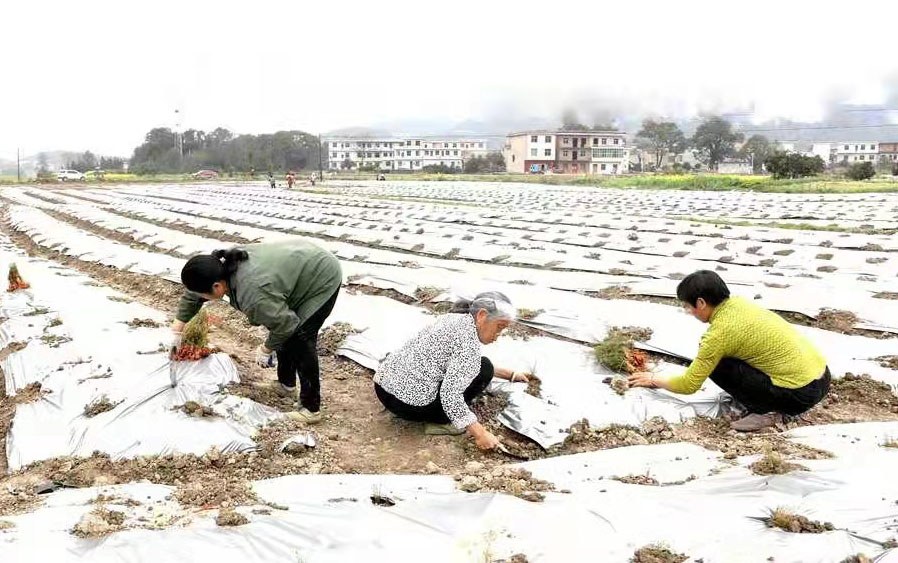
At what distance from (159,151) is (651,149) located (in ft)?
178

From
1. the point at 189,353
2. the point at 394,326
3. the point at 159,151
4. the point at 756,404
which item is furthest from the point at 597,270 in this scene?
the point at 159,151

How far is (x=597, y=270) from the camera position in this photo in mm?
8312

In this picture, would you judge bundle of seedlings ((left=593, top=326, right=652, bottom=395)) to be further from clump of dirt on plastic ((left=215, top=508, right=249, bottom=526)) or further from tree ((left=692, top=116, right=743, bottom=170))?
tree ((left=692, top=116, right=743, bottom=170))

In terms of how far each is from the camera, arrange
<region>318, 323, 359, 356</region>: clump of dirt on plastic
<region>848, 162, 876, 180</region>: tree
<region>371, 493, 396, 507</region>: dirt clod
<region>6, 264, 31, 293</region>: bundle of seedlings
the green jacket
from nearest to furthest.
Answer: <region>371, 493, 396, 507</region>: dirt clod → the green jacket → <region>318, 323, 359, 356</region>: clump of dirt on plastic → <region>6, 264, 31, 293</region>: bundle of seedlings → <region>848, 162, 876, 180</region>: tree

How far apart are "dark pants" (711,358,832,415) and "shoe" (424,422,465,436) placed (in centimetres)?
149

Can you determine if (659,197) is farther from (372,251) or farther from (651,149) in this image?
(651,149)

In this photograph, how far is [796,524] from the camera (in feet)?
7.71

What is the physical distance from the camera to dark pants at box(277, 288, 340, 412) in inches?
150

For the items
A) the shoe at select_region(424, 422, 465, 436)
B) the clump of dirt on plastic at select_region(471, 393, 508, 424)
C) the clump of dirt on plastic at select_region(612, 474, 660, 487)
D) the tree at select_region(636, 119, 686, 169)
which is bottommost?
the shoe at select_region(424, 422, 465, 436)

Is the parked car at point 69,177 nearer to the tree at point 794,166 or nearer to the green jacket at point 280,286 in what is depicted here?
the tree at point 794,166

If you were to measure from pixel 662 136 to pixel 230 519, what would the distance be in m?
78.6

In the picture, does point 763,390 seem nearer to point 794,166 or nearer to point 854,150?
point 794,166

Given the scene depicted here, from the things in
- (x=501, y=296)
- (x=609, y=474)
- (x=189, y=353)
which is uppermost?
(x=501, y=296)

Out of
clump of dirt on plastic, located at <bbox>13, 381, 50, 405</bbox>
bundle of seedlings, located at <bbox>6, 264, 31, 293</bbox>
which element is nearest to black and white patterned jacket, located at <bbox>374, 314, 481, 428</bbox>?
clump of dirt on plastic, located at <bbox>13, 381, 50, 405</bbox>
